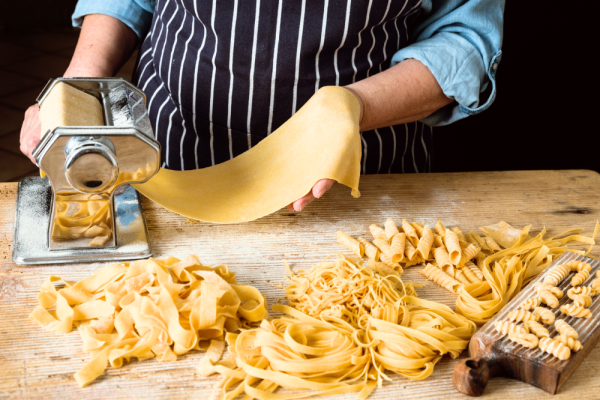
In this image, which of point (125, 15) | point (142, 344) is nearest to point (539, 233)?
point (142, 344)

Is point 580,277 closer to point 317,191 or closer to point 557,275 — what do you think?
point 557,275

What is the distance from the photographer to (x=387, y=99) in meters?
1.48

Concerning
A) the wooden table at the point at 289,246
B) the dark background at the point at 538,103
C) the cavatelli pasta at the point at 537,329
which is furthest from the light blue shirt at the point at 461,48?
the dark background at the point at 538,103

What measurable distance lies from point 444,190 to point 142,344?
0.98 m

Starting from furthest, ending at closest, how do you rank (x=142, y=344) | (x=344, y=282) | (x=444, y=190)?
1. (x=444, y=190)
2. (x=344, y=282)
3. (x=142, y=344)

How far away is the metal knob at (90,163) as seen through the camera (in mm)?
1041

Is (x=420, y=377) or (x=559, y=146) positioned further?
(x=559, y=146)

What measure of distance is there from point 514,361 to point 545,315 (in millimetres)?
127

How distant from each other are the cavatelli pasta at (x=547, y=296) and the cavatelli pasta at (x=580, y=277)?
77 millimetres

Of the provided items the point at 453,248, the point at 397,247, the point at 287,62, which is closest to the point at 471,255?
the point at 453,248

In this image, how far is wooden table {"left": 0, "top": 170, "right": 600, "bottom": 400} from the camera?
94cm

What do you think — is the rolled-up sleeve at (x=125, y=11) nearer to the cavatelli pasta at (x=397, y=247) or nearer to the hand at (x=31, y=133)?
the hand at (x=31, y=133)

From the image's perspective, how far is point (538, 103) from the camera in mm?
3053

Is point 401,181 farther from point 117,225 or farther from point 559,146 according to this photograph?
point 559,146
